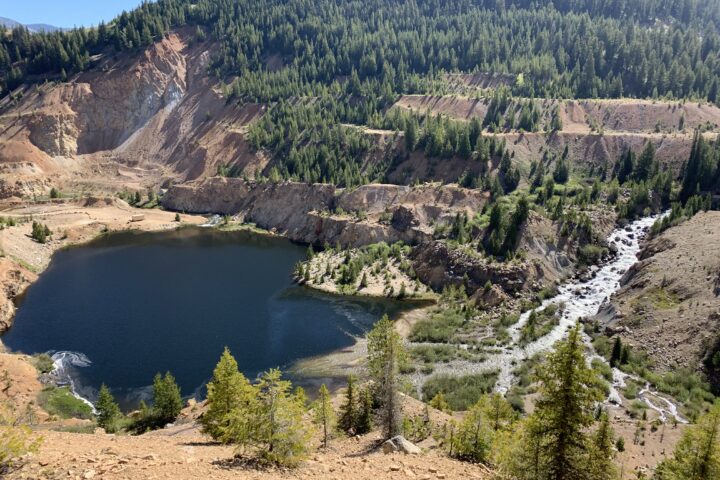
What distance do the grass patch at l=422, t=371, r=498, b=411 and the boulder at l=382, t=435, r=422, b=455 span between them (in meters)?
22.3

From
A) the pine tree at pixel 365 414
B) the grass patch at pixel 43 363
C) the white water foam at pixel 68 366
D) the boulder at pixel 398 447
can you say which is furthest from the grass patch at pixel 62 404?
the boulder at pixel 398 447

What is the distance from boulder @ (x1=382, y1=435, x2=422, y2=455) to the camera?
33062 mm

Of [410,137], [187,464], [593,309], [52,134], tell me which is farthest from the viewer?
[52,134]

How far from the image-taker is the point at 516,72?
171 meters

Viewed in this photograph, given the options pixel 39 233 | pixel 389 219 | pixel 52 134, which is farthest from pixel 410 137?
pixel 52 134

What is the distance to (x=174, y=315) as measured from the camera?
7975 cm

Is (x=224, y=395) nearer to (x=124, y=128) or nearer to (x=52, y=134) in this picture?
(x=52, y=134)

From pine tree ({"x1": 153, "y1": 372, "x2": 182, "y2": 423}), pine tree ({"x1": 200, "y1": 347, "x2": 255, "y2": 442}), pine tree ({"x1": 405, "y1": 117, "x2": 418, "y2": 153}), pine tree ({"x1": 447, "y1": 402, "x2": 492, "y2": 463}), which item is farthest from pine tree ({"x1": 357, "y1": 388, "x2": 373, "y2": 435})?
pine tree ({"x1": 405, "y1": 117, "x2": 418, "y2": 153})

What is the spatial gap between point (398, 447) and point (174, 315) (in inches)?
2214

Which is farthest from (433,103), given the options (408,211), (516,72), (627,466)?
(627,466)

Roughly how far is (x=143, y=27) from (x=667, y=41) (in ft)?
623

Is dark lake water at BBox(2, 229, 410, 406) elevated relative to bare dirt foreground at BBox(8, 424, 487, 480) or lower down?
lower down

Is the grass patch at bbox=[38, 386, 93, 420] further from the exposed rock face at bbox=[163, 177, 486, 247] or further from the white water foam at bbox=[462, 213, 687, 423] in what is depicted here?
the exposed rock face at bbox=[163, 177, 486, 247]

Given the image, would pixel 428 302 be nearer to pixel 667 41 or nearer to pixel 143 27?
pixel 667 41
